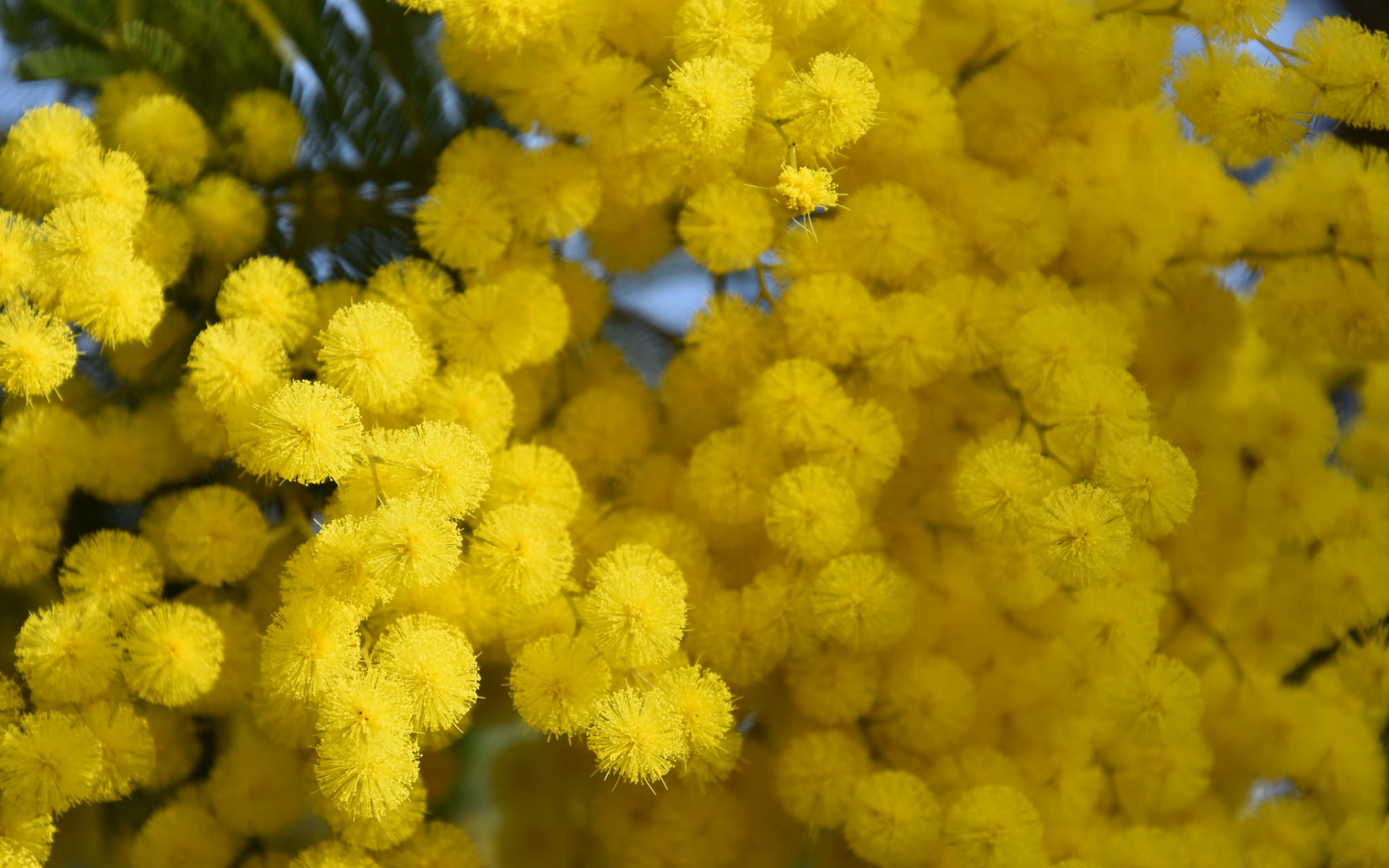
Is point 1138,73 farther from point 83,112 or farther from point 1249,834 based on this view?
point 83,112

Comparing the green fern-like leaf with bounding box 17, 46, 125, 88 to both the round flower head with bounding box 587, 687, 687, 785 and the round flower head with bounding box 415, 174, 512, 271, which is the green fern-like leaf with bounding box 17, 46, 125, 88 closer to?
the round flower head with bounding box 415, 174, 512, 271

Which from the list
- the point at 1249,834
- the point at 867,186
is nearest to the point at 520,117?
the point at 867,186

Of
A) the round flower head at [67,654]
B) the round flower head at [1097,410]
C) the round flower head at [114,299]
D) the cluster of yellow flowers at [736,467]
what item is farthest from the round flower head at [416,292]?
the round flower head at [1097,410]

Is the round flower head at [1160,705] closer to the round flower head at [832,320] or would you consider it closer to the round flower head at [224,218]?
the round flower head at [832,320]

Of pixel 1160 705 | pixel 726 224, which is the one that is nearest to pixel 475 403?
pixel 726 224

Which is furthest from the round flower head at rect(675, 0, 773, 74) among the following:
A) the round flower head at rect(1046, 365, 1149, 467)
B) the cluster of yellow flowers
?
the round flower head at rect(1046, 365, 1149, 467)

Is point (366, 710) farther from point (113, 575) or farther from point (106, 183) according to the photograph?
point (106, 183)
